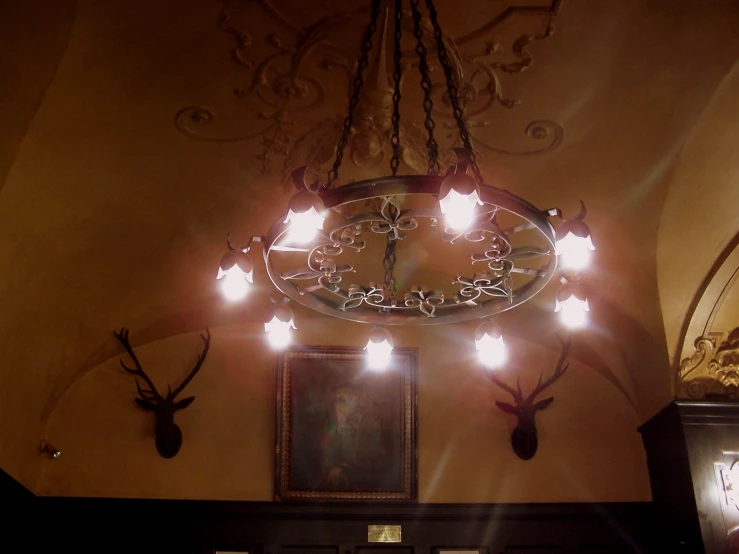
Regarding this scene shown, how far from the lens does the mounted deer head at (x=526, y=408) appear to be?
261 inches

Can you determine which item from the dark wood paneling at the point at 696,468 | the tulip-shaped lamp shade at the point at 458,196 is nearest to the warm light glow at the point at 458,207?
the tulip-shaped lamp shade at the point at 458,196

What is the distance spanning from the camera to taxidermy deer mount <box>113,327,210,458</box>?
6461mm

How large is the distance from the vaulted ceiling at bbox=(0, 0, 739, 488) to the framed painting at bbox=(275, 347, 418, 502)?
1.16 metres

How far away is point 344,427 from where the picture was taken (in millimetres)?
6660

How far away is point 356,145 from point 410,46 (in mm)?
795

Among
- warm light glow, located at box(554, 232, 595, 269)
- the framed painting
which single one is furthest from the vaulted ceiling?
warm light glow, located at box(554, 232, 595, 269)

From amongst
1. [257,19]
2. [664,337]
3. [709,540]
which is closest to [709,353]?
[664,337]

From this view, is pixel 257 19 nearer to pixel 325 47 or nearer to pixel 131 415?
pixel 325 47

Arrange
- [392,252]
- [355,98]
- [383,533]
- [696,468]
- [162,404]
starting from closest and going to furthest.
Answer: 1. [355,98]
2. [392,252]
3. [696,468]
4. [383,533]
5. [162,404]

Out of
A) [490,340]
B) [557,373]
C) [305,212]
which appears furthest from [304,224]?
[557,373]

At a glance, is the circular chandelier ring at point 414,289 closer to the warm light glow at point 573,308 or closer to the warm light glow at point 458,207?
the warm light glow at point 458,207

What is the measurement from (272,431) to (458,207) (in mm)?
4295

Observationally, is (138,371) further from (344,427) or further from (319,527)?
(319,527)

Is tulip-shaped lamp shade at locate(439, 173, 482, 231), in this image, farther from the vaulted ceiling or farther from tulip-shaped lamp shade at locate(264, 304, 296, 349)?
the vaulted ceiling
